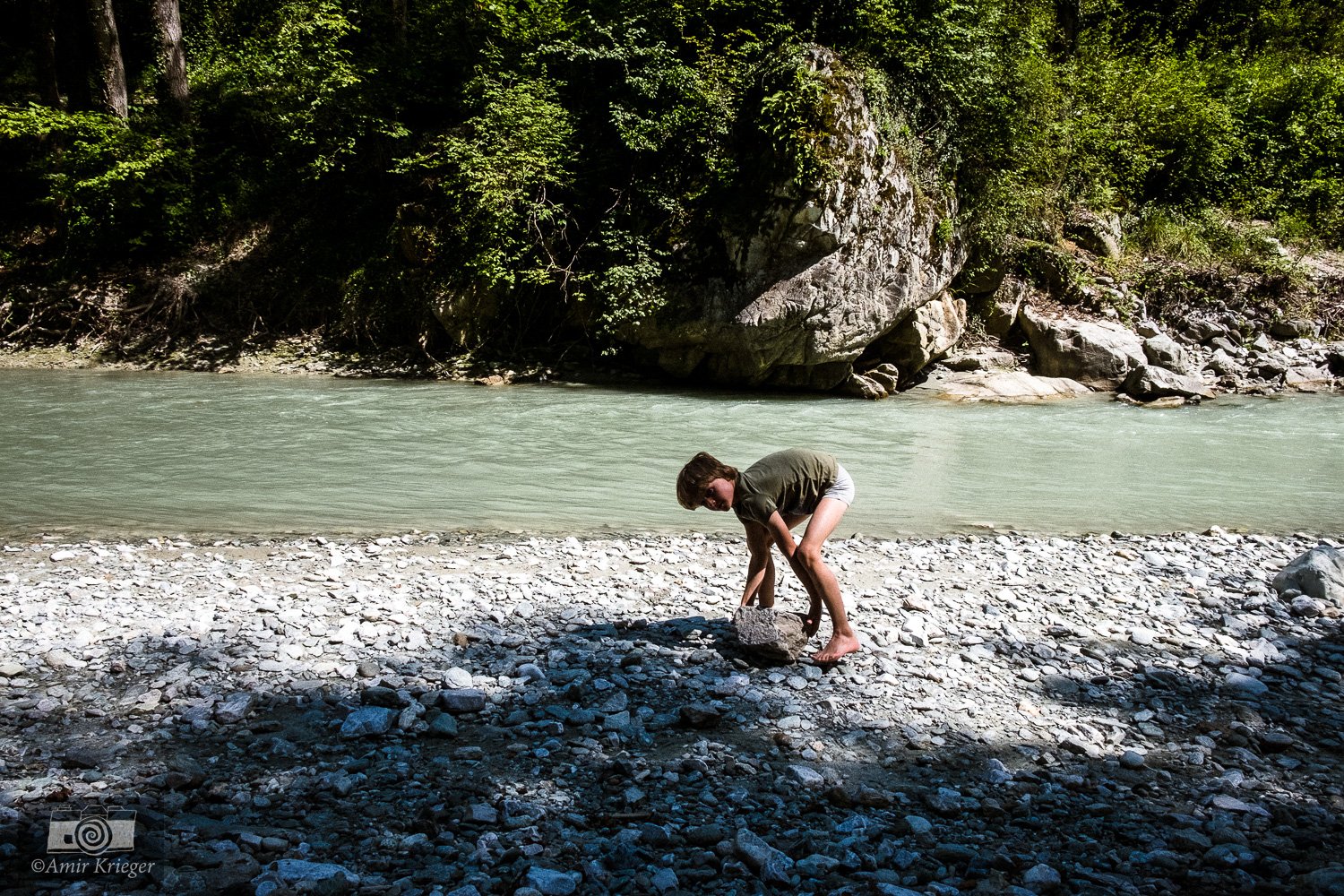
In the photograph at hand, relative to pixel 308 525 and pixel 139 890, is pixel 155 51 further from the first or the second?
pixel 139 890

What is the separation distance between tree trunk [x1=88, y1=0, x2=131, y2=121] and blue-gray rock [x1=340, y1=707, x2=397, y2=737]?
22033mm

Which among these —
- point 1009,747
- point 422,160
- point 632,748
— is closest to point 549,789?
point 632,748

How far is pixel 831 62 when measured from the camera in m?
16.3

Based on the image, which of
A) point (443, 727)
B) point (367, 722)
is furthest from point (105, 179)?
point (443, 727)

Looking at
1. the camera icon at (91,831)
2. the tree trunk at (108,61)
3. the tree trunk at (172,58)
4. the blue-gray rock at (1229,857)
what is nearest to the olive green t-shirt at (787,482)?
the blue-gray rock at (1229,857)

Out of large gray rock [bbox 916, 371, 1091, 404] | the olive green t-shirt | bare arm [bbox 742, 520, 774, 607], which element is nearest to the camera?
the olive green t-shirt

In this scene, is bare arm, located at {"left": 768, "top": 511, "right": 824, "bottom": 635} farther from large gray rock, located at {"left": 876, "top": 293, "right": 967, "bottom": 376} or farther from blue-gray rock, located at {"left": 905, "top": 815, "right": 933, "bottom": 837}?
large gray rock, located at {"left": 876, "top": 293, "right": 967, "bottom": 376}

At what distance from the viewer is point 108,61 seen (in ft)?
67.4

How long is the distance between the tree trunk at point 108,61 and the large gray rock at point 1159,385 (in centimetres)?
2333

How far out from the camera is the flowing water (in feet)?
29.0

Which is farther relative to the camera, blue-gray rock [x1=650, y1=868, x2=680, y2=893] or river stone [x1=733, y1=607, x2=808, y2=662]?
river stone [x1=733, y1=607, x2=808, y2=662]

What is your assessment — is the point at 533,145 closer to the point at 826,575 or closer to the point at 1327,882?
the point at 826,575

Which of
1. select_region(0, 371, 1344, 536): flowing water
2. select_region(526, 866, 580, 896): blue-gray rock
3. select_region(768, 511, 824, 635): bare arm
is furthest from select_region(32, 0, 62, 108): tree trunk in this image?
select_region(526, 866, 580, 896): blue-gray rock

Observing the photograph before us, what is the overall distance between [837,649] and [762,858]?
6.18ft
